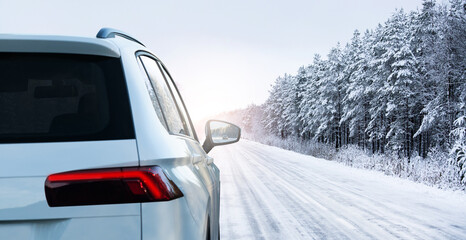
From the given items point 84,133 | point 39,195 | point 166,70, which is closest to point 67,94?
point 84,133

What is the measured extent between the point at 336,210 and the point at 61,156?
7.27 metres

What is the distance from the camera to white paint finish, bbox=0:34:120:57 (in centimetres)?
145

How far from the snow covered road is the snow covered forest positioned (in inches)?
137

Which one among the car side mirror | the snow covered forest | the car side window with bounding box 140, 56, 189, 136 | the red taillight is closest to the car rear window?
the red taillight

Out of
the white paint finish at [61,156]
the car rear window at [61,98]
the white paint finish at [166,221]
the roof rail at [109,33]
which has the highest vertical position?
the roof rail at [109,33]

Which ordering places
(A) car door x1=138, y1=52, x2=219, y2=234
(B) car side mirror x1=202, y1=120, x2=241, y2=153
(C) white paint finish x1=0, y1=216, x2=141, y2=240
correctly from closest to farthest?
(C) white paint finish x1=0, y1=216, x2=141, y2=240 → (A) car door x1=138, y1=52, x2=219, y2=234 → (B) car side mirror x1=202, y1=120, x2=241, y2=153

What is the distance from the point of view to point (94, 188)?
1.34 m

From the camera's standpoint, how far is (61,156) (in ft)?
4.39

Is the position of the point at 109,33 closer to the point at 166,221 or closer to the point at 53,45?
the point at 53,45

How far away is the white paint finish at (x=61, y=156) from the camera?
129cm

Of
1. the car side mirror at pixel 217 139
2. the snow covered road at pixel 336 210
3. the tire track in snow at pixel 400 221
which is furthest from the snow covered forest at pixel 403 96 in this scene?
the car side mirror at pixel 217 139

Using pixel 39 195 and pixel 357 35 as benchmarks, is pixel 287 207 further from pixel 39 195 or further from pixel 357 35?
pixel 357 35

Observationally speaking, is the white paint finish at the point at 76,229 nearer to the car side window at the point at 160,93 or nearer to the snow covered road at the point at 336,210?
the car side window at the point at 160,93

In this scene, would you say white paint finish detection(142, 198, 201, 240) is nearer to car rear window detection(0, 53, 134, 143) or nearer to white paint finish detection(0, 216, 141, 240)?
white paint finish detection(0, 216, 141, 240)
